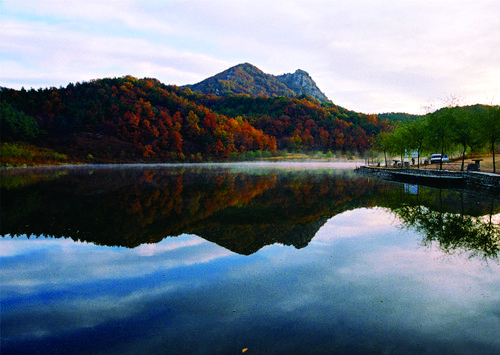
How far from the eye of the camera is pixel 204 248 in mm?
11867

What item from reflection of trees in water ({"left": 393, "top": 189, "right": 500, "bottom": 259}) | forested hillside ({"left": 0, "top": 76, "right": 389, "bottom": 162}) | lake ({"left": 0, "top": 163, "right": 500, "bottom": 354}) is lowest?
reflection of trees in water ({"left": 393, "top": 189, "right": 500, "bottom": 259})

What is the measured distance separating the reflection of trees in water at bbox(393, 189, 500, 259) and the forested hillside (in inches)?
4222

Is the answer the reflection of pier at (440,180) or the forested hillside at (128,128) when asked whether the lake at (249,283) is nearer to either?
the reflection of pier at (440,180)

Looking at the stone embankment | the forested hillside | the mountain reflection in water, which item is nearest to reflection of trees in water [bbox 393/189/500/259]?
the mountain reflection in water

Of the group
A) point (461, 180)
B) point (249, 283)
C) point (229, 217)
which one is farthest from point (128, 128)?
point (249, 283)

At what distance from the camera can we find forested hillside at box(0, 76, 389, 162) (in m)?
114

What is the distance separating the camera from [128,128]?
134m

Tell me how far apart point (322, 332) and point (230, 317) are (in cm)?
176

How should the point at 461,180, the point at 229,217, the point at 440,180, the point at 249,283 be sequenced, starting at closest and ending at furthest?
1. the point at 249,283
2. the point at 229,217
3. the point at 461,180
4. the point at 440,180

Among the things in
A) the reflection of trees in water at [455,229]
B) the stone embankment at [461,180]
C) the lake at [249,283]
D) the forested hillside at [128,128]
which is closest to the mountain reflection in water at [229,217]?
the reflection of trees in water at [455,229]

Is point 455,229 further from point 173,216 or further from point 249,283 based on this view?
point 173,216

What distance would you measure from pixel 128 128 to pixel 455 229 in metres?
133

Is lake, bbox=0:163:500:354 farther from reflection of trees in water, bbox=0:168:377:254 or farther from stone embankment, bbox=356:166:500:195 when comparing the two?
stone embankment, bbox=356:166:500:195

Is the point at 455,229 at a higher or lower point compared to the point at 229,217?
lower
